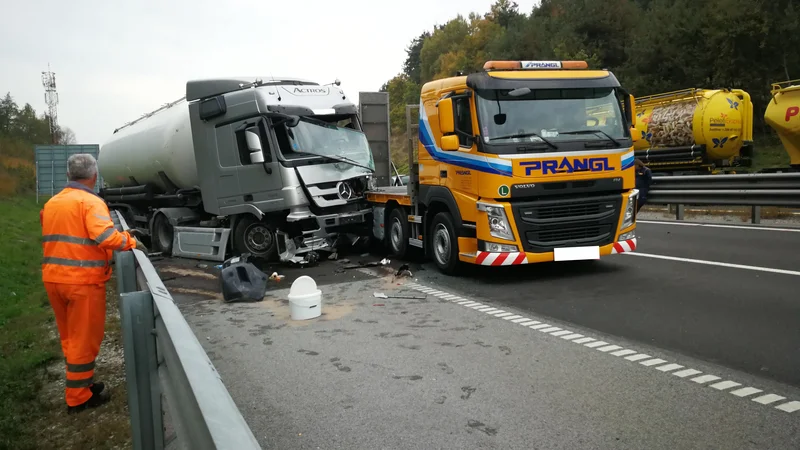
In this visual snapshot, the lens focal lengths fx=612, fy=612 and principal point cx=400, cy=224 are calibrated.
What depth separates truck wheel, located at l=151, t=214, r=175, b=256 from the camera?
13.1 meters

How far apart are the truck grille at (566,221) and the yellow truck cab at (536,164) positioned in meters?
0.01

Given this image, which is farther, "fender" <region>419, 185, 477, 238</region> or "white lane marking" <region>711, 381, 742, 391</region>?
"fender" <region>419, 185, 477, 238</region>

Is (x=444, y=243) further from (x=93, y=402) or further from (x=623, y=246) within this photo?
(x=93, y=402)

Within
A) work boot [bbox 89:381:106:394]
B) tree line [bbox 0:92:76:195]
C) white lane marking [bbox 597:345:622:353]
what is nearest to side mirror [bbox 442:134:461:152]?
white lane marking [bbox 597:345:622:353]

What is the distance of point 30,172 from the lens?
139 feet

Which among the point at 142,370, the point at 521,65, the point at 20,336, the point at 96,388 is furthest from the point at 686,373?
the point at 20,336

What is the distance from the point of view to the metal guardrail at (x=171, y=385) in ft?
4.93

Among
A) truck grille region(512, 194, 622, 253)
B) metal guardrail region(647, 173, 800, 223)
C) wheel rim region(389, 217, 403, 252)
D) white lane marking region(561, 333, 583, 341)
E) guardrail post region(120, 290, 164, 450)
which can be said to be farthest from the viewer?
metal guardrail region(647, 173, 800, 223)

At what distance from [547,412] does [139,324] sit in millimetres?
2384

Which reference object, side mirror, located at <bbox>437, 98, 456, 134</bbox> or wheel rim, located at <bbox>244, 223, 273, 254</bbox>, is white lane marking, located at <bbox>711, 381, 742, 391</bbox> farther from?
wheel rim, located at <bbox>244, 223, 273, 254</bbox>

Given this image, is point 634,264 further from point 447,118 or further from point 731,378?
point 731,378

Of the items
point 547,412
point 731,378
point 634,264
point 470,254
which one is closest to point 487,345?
point 547,412

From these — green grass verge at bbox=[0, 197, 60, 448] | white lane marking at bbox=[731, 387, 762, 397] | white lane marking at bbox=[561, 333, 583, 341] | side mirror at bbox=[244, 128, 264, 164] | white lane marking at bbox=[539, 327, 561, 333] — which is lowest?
green grass verge at bbox=[0, 197, 60, 448]

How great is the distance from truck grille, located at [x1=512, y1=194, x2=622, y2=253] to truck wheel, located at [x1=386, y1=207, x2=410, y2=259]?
256 cm
